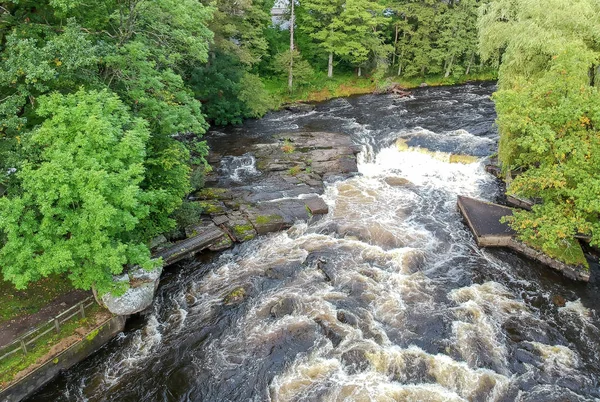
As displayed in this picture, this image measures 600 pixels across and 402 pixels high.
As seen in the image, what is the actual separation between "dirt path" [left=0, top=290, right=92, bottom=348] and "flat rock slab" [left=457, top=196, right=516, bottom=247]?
17.3 m

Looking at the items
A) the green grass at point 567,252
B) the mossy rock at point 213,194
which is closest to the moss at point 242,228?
the mossy rock at point 213,194

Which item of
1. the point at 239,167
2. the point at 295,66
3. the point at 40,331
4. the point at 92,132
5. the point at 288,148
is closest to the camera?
the point at 92,132

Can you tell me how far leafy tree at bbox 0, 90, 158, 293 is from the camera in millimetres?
12258

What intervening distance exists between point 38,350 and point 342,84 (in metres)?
40.3

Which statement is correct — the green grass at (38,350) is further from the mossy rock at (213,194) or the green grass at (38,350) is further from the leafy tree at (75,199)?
the mossy rock at (213,194)

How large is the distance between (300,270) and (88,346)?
28.0 ft

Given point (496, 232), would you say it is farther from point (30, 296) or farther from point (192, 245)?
point (30, 296)

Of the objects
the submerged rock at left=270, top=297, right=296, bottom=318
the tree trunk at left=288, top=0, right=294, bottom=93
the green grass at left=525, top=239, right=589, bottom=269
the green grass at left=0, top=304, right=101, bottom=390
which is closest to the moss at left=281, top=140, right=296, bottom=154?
the tree trunk at left=288, top=0, right=294, bottom=93

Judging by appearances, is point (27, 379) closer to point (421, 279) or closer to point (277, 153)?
point (421, 279)

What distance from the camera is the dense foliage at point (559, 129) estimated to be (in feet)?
56.4

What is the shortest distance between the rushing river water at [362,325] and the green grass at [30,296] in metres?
2.86

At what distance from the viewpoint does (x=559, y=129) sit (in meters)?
18.3

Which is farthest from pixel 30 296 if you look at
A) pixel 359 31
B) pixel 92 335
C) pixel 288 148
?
pixel 359 31

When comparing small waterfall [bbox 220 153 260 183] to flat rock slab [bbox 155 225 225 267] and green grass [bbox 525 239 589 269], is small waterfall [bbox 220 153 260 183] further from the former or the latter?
green grass [bbox 525 239 589 269]
